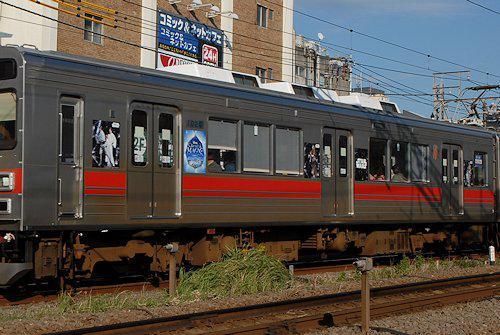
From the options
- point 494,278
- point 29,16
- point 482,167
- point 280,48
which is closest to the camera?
point 494,278

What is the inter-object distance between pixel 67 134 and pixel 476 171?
1358 centimetres

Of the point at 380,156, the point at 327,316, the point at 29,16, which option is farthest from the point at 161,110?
the point at 29,16

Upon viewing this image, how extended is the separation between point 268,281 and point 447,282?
3123 mm

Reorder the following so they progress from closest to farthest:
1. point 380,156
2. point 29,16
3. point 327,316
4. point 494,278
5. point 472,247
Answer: point 327,316 < point 494,278 < point 380,156 < point 472,247 < point 29,16

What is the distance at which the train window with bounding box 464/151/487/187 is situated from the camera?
68.4 feet

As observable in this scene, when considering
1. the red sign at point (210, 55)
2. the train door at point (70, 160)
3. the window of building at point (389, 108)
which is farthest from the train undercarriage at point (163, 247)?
the red sign at point (210, 55)

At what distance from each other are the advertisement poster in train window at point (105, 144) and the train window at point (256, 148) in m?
2.94

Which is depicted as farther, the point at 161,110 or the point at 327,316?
the point at 161,110

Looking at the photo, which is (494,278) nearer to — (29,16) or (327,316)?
(327,316)

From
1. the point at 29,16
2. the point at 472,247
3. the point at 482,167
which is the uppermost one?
the point at 29,16

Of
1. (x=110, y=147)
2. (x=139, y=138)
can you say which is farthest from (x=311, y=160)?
(x=110, y=147)

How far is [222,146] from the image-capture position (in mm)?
13664

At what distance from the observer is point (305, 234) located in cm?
1636

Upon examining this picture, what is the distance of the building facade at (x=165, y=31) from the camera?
27.6 metres
